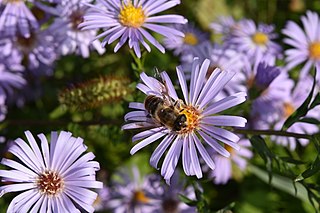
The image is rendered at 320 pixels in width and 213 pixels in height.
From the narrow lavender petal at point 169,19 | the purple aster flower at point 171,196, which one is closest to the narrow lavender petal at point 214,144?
the narrow lavender petal at point 169,19

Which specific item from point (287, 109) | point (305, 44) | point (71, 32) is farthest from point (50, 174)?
point (305, 44)

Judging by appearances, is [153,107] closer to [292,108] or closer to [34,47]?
[34,47]

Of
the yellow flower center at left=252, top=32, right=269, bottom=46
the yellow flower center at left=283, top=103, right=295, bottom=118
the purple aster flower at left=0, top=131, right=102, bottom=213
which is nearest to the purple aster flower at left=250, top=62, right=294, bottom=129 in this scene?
the yellow flower center at left=283, top=103, right=295, bottom=118

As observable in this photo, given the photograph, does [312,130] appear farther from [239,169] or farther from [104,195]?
[104,195]

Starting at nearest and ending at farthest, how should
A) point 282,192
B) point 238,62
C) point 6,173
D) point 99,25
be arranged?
point 6,173, point 99,25, point 238,62, point 282,192

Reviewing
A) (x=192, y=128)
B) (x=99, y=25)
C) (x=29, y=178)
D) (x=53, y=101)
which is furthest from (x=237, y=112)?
(x=53, y=101)
